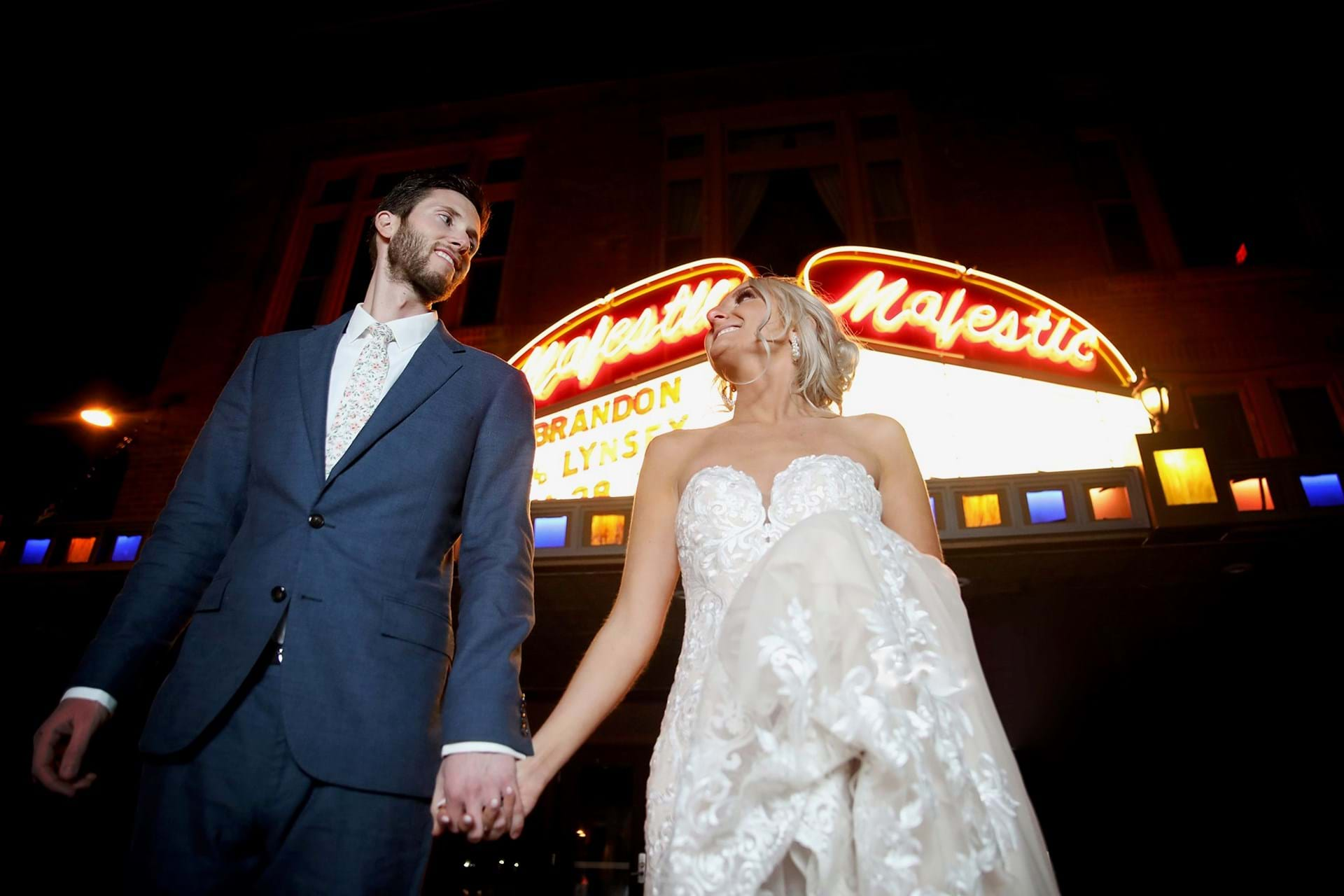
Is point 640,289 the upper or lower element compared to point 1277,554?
upper

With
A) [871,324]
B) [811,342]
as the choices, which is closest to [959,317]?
[871,324]

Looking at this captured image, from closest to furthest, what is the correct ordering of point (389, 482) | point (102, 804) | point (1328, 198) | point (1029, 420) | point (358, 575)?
point (358, 575)
point (389, 482)
point (1029, 420)
point (102, 804)
point (1328, 198)

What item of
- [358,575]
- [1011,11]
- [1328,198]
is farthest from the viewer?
[1011,11]

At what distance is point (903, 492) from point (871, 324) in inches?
163

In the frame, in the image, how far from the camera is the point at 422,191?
2.32m

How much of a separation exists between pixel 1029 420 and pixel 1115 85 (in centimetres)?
604

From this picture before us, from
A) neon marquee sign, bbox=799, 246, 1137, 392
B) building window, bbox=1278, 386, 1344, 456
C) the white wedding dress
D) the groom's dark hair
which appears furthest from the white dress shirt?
building window, bbox=1278, 386, 1344, 456

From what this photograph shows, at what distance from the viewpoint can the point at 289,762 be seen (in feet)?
4.85

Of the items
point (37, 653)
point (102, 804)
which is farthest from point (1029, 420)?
point (37, 653)

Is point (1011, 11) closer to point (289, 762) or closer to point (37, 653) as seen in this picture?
point (289, 762)

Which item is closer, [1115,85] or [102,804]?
[102,804]

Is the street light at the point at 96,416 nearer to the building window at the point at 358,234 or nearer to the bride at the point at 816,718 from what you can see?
the building window at the point at 358,234

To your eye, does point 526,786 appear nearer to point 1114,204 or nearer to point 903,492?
point 903,492

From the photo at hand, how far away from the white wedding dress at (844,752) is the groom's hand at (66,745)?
123cm
